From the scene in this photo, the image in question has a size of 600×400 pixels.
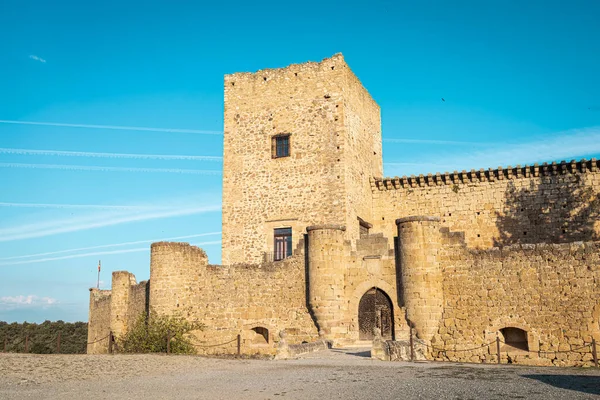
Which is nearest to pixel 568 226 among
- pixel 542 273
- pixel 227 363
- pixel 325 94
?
pixel 542 273

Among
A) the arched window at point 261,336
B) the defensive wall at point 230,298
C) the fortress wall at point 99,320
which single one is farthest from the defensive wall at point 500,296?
the fortress wall at point 99,320

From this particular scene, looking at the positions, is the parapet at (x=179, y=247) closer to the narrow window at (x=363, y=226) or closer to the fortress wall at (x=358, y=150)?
the fortress wall at (x=358, y=150)

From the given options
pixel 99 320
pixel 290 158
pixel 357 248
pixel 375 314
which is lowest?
pixel 99 320

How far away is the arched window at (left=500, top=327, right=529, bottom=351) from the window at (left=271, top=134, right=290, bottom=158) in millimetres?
11555

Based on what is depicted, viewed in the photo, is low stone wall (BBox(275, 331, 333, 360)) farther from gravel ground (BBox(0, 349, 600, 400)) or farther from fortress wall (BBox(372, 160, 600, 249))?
fortress wall (BBox(372, 160, 600, 249))

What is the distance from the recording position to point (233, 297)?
21.0 metres

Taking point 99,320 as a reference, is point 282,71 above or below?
above

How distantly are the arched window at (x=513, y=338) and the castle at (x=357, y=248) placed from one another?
0.05m

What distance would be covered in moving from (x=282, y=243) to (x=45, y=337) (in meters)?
30.3

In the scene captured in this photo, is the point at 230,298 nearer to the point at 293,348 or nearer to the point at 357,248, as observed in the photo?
the point at 357,248

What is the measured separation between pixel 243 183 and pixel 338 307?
838 centimetres

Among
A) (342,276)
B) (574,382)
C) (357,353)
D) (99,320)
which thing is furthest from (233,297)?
(574,382)

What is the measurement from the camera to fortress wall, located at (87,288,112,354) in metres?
27.4

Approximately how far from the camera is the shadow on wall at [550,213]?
22609 mm
